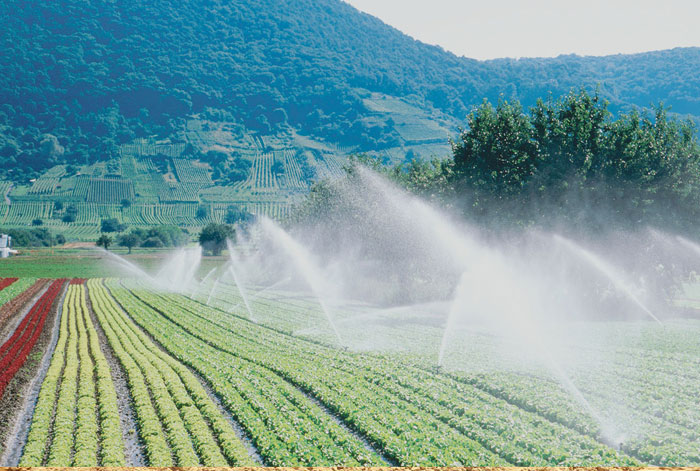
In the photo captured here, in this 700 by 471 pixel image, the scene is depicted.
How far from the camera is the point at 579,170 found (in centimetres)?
4612

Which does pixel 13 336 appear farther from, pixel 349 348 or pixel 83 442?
pixel 83 442

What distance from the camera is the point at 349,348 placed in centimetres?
2950

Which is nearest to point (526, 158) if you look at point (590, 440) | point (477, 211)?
point (477, 211)

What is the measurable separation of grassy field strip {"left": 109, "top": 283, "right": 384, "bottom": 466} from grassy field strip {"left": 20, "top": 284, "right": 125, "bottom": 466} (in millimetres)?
3478

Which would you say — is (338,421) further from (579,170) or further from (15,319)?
(579,170)

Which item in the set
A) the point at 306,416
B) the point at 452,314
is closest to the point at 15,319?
the point at 452,314

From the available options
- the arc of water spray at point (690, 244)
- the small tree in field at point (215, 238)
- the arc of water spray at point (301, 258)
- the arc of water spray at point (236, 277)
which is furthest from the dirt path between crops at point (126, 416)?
the small tree in field at point (215, 238)

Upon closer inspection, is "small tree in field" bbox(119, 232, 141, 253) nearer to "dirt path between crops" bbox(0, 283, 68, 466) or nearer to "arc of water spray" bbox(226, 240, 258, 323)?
"arc of water spray" bbox(226, 240, 258, 323)

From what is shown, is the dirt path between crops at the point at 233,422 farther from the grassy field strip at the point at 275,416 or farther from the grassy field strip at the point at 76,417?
the grassy field strip at the point at 76,417

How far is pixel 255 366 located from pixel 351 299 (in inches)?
1535

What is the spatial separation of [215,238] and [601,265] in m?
99.4

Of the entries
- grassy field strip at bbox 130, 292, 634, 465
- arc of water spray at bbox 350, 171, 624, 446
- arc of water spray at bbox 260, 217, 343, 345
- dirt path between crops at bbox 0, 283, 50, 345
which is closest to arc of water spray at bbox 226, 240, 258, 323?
arc of water spray at bbox 260, 217, 343, 345

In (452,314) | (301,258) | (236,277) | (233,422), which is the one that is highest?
(233,422)

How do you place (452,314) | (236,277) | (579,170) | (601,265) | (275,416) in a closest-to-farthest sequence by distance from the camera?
1. (275,416)
2. (579,170)
3. (452,314)
4. (601,265)
5. (236,277)
